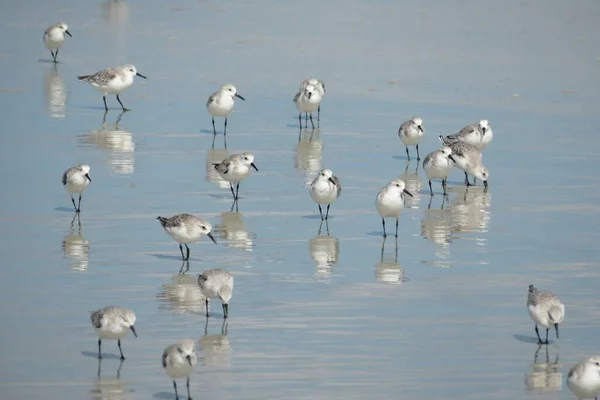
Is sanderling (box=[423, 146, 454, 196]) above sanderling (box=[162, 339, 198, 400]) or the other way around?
above

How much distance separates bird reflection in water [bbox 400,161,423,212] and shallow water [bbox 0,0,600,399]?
0.22 ft

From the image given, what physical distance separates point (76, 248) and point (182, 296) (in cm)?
248

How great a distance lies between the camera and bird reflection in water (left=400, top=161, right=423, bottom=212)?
19734mm

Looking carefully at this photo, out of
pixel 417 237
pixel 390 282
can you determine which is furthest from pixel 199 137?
pixel 390 282

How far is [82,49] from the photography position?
34969 millimetres

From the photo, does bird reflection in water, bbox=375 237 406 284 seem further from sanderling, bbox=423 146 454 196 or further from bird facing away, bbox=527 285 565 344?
sanderling, bbox=423 146 454 196

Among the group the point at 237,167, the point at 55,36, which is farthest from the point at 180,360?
the point at 55,36

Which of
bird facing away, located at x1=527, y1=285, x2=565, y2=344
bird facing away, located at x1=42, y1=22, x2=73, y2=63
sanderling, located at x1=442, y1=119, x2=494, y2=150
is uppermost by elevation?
bird facing away, located at x1=42, y1=22, x2=73, y2=63

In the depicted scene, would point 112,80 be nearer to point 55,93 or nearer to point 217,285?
point 55,93

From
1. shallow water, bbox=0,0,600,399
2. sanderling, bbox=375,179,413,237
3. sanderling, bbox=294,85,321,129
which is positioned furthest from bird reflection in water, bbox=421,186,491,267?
sanderling, bbox=294,85,321,129

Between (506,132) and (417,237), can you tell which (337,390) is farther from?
(506,132)

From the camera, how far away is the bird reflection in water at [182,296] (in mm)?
14211

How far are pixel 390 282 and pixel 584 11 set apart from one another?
91.2 feet

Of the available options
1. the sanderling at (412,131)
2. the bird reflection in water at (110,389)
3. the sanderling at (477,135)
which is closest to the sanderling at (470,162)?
the sanderling at (477,135)
